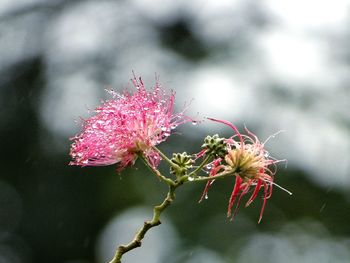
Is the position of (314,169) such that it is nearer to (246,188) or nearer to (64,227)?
(64,227)

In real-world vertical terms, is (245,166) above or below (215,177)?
below

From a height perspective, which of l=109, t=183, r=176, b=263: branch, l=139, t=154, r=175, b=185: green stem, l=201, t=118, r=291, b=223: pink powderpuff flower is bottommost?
l=201, t=118, r=291, b=223: pink powderpuff flower

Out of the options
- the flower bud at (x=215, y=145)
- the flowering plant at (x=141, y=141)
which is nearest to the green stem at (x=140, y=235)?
the flower bud at (x=215, y=145)

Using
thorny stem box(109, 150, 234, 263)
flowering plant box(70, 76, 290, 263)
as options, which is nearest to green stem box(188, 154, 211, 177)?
thorny stem box(109, 150, 234, 263)

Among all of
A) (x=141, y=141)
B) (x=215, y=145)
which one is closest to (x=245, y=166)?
(x=215, y=145)

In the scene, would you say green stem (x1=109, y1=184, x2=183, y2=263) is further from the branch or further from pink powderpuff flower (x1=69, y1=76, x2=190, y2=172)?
pink powderpuff flower (x1=69, y1=76, x2=190, y2=172)

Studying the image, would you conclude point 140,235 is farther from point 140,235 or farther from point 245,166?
point 245,166

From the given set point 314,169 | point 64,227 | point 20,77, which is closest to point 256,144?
point 314,169

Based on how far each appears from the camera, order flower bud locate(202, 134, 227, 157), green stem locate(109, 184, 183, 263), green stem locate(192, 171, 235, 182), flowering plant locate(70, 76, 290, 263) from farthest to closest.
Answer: flowering plant locate(70, 76, 290, 263), flower bud locate(202, 134, 227, 157), green stem locate(192, 171, 235, 182), green stem locate(109, 184, 183, 263)

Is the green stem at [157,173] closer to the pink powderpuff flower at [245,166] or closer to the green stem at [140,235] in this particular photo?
the green stem at [140,235]
